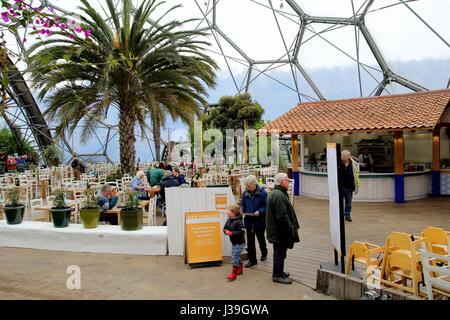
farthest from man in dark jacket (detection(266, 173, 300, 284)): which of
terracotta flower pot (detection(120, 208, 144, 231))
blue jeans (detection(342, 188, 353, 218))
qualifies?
blue jeans (detection(342, 188, 353, 218))

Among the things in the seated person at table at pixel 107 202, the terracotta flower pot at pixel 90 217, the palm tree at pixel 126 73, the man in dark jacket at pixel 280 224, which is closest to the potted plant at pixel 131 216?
the terracotta flower pot at pixel 90 217

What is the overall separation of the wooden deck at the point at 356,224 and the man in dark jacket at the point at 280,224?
1.53 ft

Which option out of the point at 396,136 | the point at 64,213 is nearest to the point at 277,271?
the point at 64,213

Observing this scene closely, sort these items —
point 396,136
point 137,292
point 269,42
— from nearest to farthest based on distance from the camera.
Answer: point 137,292 → point 396,136 → point 269,42

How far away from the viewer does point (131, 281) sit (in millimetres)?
6125

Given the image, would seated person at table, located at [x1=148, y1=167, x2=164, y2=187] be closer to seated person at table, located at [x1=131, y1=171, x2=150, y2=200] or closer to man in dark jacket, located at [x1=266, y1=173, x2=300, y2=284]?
seated person at table, located at [x1=131, y1=171, x2=150, y2=200]

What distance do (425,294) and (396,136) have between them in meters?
8.80

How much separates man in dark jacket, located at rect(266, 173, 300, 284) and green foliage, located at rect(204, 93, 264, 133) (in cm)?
1726

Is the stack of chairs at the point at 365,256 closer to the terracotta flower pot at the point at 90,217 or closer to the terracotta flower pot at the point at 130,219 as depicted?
the terracotta flower pot at the point at 130,219

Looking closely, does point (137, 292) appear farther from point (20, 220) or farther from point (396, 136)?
point (396, 136)

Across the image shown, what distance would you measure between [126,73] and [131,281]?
825 cm

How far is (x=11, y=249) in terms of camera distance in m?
8.05

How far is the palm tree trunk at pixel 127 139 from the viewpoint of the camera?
13766 mm
